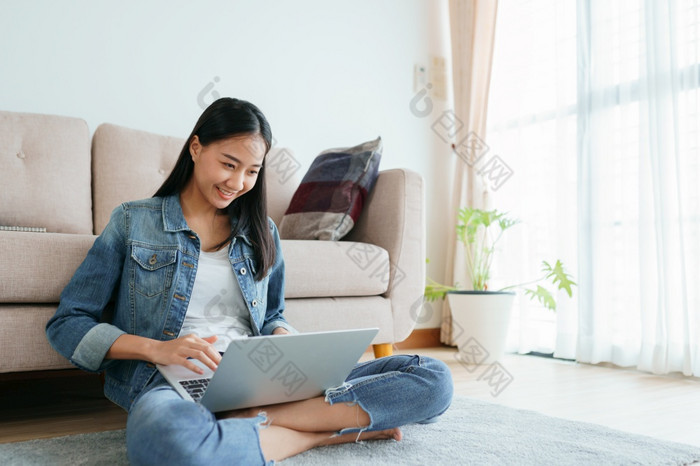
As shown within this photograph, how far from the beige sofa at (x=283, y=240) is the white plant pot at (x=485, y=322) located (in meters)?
0.57

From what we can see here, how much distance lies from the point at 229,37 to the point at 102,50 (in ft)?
1.81

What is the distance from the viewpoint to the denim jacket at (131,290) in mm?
1098

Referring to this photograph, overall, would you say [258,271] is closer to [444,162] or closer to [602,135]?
[602,135]

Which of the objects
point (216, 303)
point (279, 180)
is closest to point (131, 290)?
point (216, 303)

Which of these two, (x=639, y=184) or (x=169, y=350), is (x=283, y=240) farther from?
(x=639, y=184)

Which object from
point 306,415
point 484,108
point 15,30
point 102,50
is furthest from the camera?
point 484,108

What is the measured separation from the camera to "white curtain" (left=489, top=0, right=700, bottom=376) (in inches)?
86.8

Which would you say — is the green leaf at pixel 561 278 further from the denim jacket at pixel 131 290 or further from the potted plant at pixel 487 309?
the denim jacket at pixel 131 290

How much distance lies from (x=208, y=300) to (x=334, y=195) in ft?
3.08

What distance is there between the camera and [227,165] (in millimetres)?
1188

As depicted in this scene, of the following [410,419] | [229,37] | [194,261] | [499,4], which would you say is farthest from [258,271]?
[499,4]

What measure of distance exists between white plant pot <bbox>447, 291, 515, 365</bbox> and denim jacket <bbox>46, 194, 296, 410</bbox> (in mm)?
1527

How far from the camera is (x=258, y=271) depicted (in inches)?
50.0

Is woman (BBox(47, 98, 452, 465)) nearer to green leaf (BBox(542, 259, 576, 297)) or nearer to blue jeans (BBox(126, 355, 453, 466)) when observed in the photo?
blue jeans (BBox(126, 355, 453, 466))
